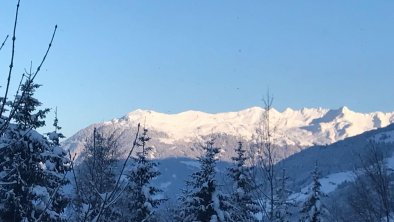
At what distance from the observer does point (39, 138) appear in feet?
49.8

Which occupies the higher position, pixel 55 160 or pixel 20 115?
pixel 20 115

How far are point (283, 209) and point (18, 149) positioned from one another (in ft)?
47.1

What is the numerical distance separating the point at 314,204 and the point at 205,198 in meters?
8.46

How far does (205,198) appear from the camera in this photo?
21.6 meters

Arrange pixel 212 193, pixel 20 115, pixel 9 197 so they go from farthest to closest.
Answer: pixel 212 193 → pixel 20 115 → pixel 9 197

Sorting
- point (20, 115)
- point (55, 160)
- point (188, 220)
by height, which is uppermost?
point (20, 115)

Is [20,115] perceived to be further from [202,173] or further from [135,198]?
[135,198]

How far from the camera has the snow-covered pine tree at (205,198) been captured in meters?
21.2

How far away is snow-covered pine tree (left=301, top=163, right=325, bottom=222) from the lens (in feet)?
89.2

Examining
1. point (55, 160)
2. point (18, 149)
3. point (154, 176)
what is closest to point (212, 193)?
point (154, 176)

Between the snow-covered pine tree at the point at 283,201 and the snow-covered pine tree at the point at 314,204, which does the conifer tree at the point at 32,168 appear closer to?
the snow-covered pine tree at the point at 283,201

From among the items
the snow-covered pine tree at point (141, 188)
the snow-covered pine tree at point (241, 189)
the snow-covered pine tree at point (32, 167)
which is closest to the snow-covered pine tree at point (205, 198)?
the snow-covered pine tree at point (141, 188)

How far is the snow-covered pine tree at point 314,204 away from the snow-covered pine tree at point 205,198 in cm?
730

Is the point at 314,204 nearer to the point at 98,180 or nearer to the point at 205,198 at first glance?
the point at 205,198
